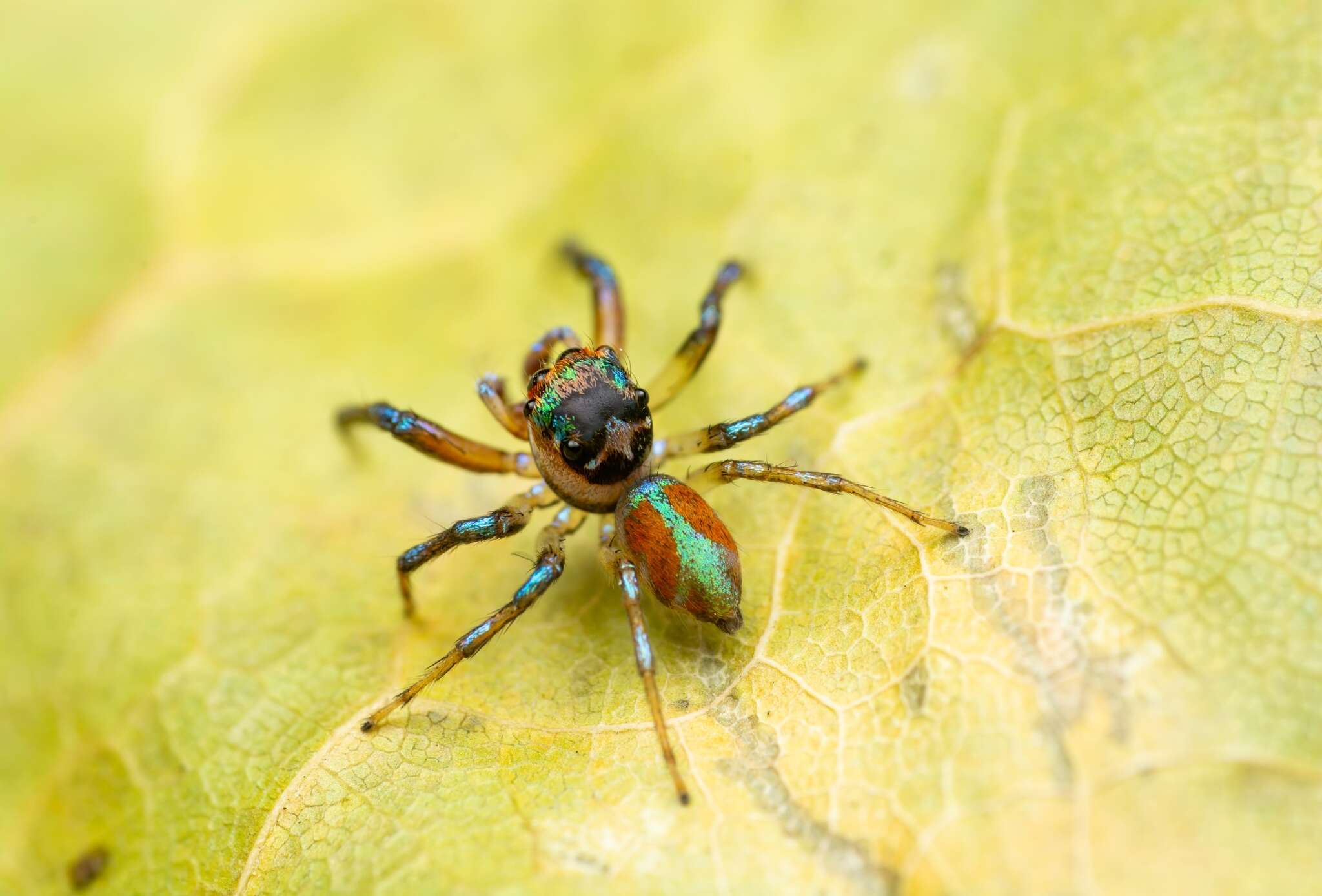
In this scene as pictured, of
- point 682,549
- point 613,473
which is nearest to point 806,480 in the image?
point 682,549

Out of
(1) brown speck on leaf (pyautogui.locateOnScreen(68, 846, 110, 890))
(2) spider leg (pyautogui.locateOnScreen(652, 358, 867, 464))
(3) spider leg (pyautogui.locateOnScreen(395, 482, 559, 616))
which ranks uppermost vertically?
(3) spider leg (pyautogui.locateOnScreen(395, 482, 559, 616))

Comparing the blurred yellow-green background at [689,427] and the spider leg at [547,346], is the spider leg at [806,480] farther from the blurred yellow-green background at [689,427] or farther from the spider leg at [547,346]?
the spider leg at [547,346]

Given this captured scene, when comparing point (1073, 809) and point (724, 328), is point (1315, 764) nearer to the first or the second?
point (1073, 809)

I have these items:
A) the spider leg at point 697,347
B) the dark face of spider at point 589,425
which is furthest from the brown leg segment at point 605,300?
the dark face of spider at point 589,425

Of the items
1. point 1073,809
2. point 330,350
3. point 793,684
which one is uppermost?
point 330,350

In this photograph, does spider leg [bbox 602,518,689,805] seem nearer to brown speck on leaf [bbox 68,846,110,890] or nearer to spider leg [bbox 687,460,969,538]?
spider leg [bbox 687,460,969,538]

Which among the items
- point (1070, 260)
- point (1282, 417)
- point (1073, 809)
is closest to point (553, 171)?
point (1070, 260)

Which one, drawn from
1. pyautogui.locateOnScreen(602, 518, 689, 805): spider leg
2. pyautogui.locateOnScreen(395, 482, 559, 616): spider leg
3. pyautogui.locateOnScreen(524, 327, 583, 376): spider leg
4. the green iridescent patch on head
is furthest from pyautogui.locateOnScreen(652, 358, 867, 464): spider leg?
pyautogui.locateOnScreen(395, 482, 559, 616): spider leg

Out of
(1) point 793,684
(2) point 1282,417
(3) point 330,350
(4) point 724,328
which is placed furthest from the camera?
(3) point 330,350
